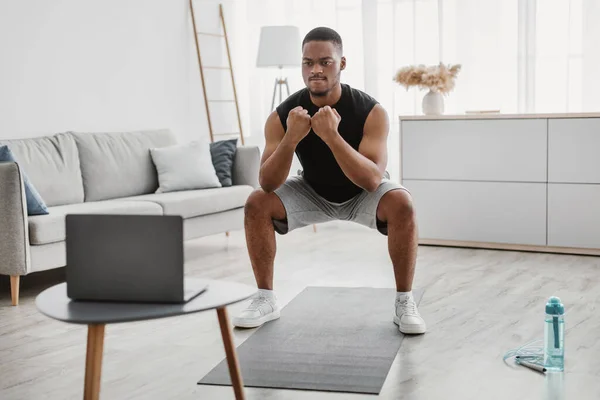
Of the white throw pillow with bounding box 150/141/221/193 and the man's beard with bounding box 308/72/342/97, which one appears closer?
the man's beard with bounding box 308/72/342/97

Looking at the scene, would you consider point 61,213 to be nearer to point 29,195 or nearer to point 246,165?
point 29,195

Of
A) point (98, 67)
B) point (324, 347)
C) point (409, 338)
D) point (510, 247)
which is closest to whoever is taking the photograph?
point (324, 347)

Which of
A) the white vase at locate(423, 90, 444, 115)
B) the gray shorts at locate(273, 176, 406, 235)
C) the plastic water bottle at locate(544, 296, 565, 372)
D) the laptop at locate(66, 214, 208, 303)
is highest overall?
the white vase at locate(423, 90, 444, 115)

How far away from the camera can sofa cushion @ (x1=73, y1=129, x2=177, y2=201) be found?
4.60m

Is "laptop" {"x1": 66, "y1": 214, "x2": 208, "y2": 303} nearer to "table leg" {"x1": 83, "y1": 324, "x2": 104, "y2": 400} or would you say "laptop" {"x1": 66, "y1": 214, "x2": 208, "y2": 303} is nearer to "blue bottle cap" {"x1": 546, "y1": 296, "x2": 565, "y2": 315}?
"table leg" {"x1": 83, "y1": 324, "x2": 104, "y2": 400}

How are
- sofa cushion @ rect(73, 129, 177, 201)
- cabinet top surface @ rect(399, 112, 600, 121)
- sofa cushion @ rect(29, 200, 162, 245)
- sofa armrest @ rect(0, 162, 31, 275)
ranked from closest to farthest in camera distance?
sofa armrest @ rect(0, 162, 31, 275) → sofa cushion @ rect(29, 200, 162, 245) → cabinet top surface @ rect(399, 112, 600, 121) → sofa cushion @ rect(73, 129, 177, 201)

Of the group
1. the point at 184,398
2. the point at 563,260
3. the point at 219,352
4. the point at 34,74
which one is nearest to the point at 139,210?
the point at 34,74

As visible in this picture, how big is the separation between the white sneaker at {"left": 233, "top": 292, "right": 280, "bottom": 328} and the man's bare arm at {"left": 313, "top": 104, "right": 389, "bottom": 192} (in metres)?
0.60

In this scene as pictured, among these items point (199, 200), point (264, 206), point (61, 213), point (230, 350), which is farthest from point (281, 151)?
point (199, 200)

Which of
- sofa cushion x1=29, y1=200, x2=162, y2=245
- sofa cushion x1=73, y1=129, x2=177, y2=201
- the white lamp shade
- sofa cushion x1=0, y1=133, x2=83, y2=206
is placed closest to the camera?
sofa cushion x1=29, y1=200, x2=162, y2=245

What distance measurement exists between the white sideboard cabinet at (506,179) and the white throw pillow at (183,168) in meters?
1.25

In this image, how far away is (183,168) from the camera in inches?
194

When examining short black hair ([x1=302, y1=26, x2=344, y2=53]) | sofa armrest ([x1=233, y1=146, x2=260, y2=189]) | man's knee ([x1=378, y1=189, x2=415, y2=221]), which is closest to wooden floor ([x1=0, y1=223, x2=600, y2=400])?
man's knee ([x1=378, y1=189, x2=415, y2=221])

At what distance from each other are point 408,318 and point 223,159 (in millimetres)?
2506
